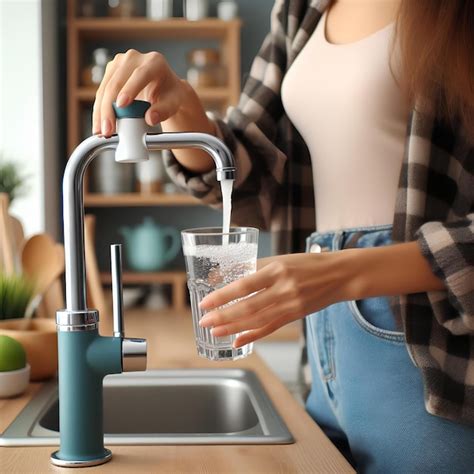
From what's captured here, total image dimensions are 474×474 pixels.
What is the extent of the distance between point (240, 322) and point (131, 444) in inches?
9.1

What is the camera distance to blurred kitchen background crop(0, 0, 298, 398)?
8.86ft

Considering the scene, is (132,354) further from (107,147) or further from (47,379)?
(47,379)

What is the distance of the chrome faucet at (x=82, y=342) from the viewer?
780mm

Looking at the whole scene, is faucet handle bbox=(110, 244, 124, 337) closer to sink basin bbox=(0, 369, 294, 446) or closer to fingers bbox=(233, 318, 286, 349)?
fingers bbox=(233, 318, 286, 349)

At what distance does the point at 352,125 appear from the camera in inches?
43.2

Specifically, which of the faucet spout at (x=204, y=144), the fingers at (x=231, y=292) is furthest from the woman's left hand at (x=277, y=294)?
the faucet spout at (x=204, y=144)

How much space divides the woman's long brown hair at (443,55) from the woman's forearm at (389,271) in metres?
0.24

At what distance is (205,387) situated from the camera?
48.6 inches

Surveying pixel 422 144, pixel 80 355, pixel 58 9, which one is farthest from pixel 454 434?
pixel 58 9

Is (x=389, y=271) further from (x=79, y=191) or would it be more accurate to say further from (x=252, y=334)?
(x=79, y=191)

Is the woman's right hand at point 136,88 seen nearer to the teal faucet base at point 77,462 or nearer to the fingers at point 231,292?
the fingers at point 231,292

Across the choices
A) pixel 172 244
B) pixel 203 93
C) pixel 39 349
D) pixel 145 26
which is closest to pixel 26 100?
pixel 145 26

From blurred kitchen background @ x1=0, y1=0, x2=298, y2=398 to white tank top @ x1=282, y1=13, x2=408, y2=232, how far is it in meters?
1.41

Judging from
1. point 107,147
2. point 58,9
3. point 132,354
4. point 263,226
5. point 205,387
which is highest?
point 58,9
